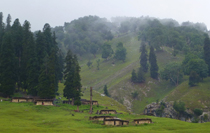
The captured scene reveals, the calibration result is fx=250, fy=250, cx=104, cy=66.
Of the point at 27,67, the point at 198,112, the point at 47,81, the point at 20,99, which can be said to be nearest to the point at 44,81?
the point at 47,81

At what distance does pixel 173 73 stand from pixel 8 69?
88570 millimetres

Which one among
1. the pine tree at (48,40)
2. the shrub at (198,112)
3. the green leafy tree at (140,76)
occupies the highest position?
the pine tree at (48,40)

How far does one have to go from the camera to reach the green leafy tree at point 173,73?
13450cm

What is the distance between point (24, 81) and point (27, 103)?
54.3ft

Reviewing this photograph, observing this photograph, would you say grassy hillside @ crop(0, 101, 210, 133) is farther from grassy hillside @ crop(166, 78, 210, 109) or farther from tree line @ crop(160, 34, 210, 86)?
tree line @ crop(160, 34, 210, 86)

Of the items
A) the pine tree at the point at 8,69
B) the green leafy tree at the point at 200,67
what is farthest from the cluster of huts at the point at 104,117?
the green leafy tree at the point at 200,67

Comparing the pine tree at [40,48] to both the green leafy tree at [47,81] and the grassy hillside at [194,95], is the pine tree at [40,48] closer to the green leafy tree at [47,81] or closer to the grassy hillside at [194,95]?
the green leafy tree at [47,81]

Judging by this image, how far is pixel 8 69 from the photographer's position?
7888 centimetres

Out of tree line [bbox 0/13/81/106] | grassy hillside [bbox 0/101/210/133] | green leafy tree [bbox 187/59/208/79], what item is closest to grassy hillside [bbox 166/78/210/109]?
green leafy tree [bbox 187/59/208/79]

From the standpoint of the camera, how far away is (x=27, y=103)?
69375 millimetres

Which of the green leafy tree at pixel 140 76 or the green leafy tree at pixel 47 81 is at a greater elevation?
the green leafy tree at pixel 140 76

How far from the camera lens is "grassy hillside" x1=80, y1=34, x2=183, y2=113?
12875 centimetres

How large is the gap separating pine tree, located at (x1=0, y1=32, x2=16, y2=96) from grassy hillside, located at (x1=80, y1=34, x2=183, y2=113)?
58463 millimetres

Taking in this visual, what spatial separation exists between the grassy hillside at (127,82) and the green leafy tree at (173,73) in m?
4.89
